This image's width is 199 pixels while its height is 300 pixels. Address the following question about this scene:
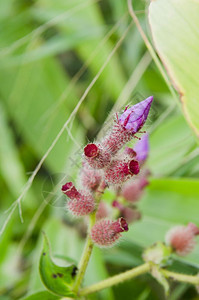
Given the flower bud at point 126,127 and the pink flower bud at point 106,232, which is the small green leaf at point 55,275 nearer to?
the pink flower bud at point 106,232

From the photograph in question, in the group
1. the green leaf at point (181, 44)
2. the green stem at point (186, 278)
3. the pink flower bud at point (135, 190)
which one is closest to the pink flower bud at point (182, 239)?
the green stem at point (186, 278)

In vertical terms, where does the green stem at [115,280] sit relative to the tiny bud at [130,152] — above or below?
below

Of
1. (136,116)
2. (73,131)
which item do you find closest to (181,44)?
(136,116)

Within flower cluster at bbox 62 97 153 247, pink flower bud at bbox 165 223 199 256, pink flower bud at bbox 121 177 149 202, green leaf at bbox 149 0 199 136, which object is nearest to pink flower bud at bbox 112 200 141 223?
pink flower bud at bbox 121 177 149 202

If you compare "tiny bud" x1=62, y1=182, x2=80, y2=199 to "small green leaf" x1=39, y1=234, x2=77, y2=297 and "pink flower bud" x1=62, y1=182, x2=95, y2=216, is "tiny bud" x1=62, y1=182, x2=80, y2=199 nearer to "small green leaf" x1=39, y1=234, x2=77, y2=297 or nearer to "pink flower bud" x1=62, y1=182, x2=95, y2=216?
"pink flower bud" x1=62, y1=182, x2=95, y2=216

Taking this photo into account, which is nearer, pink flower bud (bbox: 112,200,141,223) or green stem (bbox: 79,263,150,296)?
green stem (bbox: 79,263,150,296)
